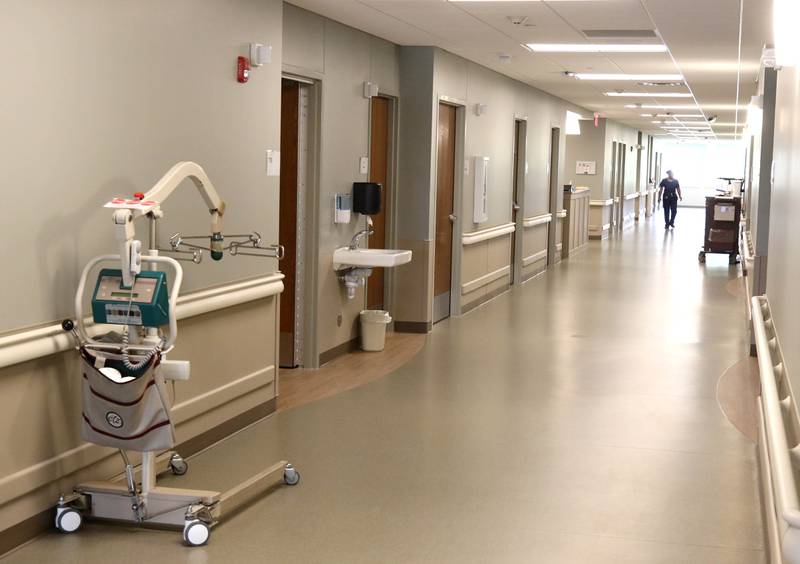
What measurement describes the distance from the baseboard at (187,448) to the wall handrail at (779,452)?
2710mm

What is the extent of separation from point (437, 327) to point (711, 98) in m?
7.04

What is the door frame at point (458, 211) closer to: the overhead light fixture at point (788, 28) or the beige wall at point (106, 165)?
the beige wall at point (106, 165)

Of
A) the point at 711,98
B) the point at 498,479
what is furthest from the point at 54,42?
the point at 711,98

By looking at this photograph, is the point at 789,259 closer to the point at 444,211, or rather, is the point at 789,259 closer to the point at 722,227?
the point at 444,211

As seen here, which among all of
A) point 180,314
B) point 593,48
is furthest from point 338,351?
point 593,48

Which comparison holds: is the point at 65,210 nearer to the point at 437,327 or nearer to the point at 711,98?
the point at 437,327

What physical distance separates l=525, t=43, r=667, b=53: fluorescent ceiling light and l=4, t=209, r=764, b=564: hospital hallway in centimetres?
260

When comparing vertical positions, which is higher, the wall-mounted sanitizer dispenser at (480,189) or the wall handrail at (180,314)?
the wall-mounted sanitizer dispenser at (480,189)

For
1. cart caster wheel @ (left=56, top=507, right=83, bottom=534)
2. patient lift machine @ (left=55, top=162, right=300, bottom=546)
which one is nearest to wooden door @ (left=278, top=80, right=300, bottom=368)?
patient lift machine @ (left=55, top=162, right=300, bottom=546)

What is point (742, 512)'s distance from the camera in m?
4.62

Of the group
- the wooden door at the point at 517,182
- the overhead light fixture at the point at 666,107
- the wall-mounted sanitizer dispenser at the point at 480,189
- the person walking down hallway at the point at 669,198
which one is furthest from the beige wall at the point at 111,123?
the person walking down hallway at the point at 669,198

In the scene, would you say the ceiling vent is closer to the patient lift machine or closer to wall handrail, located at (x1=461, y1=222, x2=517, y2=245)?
wall handrail, located at (x1=461, y1=222, x2=517, y2=245)

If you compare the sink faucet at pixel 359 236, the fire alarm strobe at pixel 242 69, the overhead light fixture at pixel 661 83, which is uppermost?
the overhead light fixture at pixel 661 83

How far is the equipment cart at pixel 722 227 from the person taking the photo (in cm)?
1708
